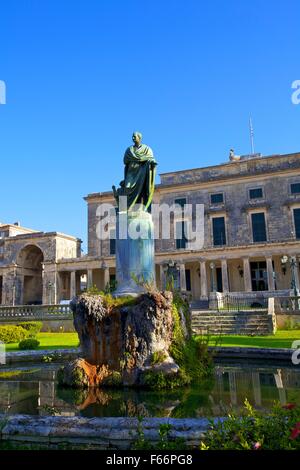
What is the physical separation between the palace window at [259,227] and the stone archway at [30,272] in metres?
27.3

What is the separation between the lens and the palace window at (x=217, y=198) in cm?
4181

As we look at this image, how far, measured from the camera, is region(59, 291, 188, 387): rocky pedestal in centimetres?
739

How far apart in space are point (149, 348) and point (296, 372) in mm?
3602

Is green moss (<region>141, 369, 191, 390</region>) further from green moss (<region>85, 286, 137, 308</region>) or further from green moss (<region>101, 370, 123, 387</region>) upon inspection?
green moss (<region>85, 286, 137, 308</region>)

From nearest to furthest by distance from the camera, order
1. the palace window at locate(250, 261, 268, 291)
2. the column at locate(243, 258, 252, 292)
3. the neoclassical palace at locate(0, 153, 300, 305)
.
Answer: the column at locate(243, 258, 252, 292) < the neoclassical palace at locate(0, 153, 300, 305) < the palace window at locate(250, 261, 268, 291)

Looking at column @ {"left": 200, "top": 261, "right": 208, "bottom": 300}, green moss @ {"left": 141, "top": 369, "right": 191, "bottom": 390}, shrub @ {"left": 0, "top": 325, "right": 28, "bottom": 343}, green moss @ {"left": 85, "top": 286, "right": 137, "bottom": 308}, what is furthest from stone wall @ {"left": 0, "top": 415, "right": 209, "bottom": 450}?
column @ {"left": 200, "top": 261, "right": 208, "bottom": 300}

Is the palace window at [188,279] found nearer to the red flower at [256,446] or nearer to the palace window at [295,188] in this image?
the palace window at [295,188]

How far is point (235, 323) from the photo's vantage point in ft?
65.4

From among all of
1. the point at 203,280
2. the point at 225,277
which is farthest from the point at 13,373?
the point at 203,280

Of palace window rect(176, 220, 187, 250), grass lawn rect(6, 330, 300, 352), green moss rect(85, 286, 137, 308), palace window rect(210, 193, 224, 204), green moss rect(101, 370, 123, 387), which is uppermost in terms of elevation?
palace window rect(210, 193, 224, 204)

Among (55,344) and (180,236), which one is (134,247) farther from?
(180,236)

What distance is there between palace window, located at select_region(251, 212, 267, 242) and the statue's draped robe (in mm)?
31000

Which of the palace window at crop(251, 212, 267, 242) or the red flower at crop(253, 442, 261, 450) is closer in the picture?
the red flower at crop(253, 442, 261, 450)

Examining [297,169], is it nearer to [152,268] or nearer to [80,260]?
[80,260]
